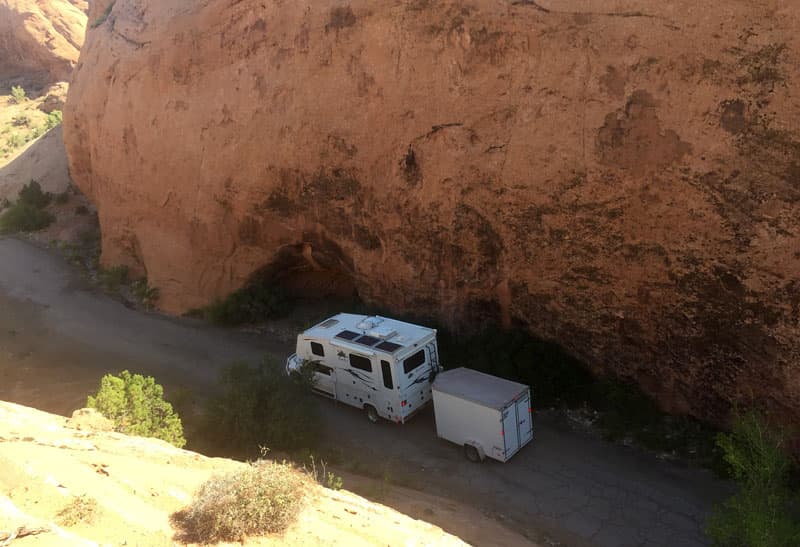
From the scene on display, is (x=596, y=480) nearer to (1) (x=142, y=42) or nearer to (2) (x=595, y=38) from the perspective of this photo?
(2) (x=595, y=38)

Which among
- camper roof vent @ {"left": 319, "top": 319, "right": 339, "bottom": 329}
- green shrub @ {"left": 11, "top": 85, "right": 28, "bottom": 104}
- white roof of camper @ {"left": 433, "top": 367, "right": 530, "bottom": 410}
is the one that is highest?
green shrub @ {"left": 11, "top": 85, "right": 28, "bottom": 104}

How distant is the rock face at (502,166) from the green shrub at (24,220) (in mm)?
9644

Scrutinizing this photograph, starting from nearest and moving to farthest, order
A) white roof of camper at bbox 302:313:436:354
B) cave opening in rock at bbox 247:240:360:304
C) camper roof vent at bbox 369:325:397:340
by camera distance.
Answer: white roof of camper at bbox 302:313:436:354
camper roof vent at bbox 369:325:397:340
cave opening in rock at bbox 247:240:360:304

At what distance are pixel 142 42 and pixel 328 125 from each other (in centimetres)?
837

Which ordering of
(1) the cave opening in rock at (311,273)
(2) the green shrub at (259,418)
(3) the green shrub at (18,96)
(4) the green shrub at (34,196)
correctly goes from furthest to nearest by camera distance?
(3) the green shrub at (18,96) → (4) the green shrub at (34,196) → (1) the cave opening in rock at (311,273) → (2) the green shrub at (259,418)

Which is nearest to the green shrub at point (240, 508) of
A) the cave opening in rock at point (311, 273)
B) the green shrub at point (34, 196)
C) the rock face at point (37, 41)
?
the cave opening in rock at point (311, 273)

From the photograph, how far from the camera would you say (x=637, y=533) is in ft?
33.9

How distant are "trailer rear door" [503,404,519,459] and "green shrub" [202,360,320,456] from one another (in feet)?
12.4

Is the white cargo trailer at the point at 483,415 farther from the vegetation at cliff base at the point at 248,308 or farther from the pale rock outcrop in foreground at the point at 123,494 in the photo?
the vegetation at cliff base at the point at 248,308

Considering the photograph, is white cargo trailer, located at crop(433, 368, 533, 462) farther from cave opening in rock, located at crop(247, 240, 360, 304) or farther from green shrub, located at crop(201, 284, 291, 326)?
green shrub, located at crop(201, 284, 291, 326)

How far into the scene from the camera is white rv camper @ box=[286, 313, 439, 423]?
13242mm

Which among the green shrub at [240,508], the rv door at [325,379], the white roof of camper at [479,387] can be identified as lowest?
the rv door at [325,379]

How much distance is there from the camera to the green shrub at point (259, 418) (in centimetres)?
1266

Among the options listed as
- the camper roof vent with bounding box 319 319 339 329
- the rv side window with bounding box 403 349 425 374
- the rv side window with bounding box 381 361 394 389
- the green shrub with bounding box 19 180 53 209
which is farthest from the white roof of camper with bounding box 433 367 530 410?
the green shrub with bounding box 19 180 53 209
